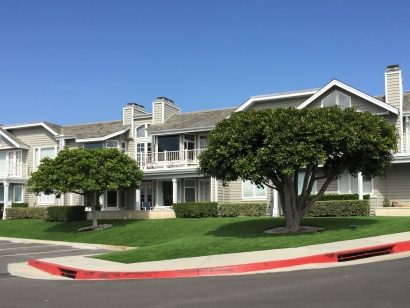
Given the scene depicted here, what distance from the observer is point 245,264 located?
1259 centimetres

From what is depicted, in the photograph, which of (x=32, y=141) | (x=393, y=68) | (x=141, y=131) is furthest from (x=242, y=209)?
(x=32, y=141)

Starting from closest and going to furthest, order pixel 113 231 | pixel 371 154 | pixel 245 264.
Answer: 1. pixel 245 264
2. pixel 371 154
3. pixel 113 231

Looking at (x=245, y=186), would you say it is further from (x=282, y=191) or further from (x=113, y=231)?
(x=282, y=191)

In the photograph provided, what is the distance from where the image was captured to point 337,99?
1145 inches

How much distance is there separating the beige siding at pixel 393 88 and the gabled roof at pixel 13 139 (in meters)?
27.6

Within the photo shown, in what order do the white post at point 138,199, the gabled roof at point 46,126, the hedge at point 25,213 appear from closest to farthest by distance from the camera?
the white post at point 138,199 → the hedge at point 25,213 → the gabled roof at point 46,126

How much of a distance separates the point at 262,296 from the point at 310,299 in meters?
0.92

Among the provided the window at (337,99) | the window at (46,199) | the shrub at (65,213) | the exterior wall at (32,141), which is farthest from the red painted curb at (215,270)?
the exterior wall at (32,141)

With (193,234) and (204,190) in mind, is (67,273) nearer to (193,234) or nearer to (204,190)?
(193,234)

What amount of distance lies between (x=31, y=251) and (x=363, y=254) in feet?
50.0

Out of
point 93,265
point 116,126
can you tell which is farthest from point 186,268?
point 116,126

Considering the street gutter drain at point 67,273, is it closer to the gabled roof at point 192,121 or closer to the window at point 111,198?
the gabled roof at point 192,121

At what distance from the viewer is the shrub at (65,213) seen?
3312 centimetres

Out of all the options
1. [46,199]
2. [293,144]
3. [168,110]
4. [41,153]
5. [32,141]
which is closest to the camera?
[293,144]
